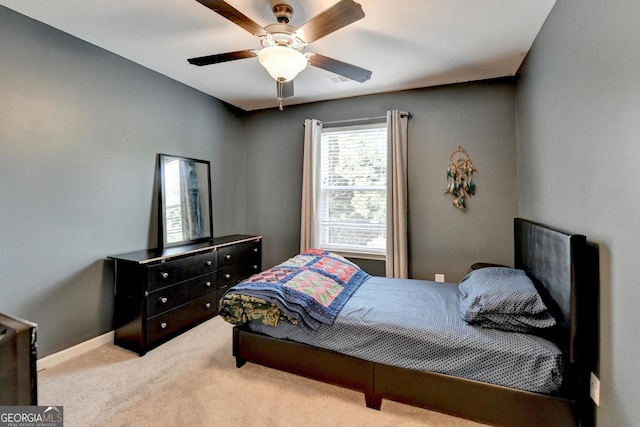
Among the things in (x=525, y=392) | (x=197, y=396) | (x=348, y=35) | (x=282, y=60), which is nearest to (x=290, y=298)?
(x=197, y=396)

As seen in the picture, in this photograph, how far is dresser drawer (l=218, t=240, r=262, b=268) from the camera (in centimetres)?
334

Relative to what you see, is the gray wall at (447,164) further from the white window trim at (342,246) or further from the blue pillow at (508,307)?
the blue pillow at (508,307)

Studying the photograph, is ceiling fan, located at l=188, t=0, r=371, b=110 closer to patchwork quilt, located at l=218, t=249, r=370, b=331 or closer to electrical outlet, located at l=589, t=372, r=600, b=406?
patchwork quilt, located at l=218, t=249, r=370, b=331

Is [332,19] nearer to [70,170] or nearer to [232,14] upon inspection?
[232,14]

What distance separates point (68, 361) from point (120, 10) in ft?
8.93

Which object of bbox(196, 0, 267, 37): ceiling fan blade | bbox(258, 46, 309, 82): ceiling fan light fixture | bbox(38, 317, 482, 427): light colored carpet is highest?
bbox(196, 0, 267, 37): ceiling fan blade

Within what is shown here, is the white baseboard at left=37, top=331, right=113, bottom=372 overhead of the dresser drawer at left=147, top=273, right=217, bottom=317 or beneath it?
beneath

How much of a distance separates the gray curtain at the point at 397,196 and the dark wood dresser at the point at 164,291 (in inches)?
76.4

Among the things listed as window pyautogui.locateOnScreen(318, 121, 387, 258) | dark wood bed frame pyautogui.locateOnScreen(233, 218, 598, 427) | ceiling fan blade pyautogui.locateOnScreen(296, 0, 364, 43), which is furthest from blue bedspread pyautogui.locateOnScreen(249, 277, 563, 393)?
ceiling fan blade pyautogui.locateOnScreen(296, 0, 364, 43)

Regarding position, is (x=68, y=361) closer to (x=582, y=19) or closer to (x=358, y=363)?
(x=358, y=363)

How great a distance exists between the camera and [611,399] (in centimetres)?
135

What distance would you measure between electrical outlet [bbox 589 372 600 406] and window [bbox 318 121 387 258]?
2180 mm

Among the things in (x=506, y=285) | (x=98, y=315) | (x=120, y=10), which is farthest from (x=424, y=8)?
(x=98, y=315)

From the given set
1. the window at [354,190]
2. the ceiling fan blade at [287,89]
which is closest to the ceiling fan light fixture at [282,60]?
the ceiling fan blade at [287,89]
